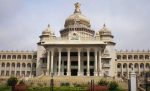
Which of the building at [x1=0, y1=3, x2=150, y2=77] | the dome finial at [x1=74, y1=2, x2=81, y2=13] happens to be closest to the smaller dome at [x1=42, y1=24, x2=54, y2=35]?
the building at [x1=0, y1=3, x2=150, y2=77]

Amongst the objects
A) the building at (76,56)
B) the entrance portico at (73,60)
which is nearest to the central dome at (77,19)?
the building at (76,56)

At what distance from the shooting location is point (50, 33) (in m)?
83.3

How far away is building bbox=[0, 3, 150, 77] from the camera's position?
229 ft

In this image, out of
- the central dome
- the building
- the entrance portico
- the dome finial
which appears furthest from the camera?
the dome finial

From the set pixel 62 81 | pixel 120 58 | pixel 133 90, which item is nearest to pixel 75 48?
pixel 62 81

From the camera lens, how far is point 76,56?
72938 mm

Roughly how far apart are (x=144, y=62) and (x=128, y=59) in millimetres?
4484

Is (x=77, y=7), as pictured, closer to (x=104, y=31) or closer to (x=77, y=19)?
(x=77, y=19)

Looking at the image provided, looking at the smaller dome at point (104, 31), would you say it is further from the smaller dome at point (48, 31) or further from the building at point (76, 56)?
the smaller dome at point (48, 31)

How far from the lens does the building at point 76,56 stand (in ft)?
229

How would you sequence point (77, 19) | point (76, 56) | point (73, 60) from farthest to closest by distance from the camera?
1. point (77, 19)
2. point (76, 56)
3. point (73, 60)

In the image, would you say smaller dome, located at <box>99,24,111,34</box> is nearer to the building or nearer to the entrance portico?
the building

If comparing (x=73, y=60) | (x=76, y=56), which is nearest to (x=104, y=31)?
(x=76, y=56)

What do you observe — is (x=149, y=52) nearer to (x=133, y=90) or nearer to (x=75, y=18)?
(x=75, y=18)
